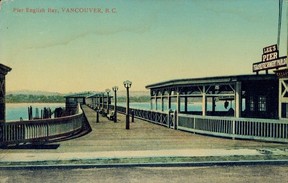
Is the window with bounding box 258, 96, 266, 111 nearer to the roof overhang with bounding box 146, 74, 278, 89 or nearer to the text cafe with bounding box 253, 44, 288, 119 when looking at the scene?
the text cafe with bounding box 253, 44, 288, 119

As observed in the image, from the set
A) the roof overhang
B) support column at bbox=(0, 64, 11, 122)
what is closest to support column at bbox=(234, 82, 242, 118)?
the roof overhang

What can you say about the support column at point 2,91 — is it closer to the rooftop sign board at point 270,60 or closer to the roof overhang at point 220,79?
the roof overhang at point 220,79

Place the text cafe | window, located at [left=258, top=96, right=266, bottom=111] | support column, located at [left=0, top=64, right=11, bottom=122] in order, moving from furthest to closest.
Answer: window, located at [left=258, top=96, right=266, bottom=111] < the text cafe < support column, located at [left=0, top=64, right=11, bottom=122]

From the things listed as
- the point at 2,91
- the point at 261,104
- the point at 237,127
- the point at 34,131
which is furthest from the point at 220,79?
the point at 2,91

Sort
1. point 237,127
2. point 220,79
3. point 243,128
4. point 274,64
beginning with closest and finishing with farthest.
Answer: point 243,128, point 237,127, point 220,79, point 274,64

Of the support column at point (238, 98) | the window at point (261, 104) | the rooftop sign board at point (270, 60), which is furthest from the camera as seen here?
the window at point (261, 104)

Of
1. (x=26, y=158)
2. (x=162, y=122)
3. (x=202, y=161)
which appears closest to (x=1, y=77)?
(x=26, y=158)

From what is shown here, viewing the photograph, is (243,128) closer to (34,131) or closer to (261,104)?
(261,104)

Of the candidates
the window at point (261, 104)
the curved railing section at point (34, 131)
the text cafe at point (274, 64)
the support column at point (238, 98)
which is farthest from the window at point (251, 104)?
the curved railing section at point (34, 131)

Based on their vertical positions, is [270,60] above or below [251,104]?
above
